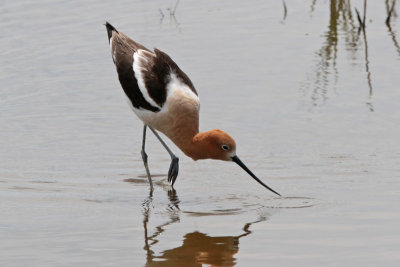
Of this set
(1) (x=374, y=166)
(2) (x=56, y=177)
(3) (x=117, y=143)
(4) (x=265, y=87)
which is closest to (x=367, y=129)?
(1) (x=374, y=166)

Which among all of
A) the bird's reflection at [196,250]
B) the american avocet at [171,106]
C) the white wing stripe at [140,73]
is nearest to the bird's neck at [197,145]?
the american avocet at [171,106]

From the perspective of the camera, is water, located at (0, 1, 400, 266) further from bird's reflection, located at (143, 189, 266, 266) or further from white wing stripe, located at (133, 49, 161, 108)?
white wing stripe, located at (133, 49, 161, 108)

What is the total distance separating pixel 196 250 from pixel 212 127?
2631mm

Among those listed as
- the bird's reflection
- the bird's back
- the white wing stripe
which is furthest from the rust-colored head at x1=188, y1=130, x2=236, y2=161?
the bird's reflection

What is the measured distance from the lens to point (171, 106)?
6535 mm

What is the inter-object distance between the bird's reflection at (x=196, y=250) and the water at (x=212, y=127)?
0.01 m

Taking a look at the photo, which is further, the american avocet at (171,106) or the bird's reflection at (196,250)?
the american avocet at (171,106)

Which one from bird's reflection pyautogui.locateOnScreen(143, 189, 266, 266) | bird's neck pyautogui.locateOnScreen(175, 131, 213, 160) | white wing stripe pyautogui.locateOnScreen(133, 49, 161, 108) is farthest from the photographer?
white wing stripe pyautogui.locateOnScreen(133, 49, 161, 108)

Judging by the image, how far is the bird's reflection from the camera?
4.91m

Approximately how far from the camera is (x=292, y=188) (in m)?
6.19

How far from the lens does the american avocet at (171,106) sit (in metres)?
6.22

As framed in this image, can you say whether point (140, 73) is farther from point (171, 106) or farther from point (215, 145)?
point (215, 145)

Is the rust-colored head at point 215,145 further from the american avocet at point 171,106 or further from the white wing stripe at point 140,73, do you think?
the white wing stripe at point 140,73

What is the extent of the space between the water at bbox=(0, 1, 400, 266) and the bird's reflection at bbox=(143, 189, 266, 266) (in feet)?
0.04
